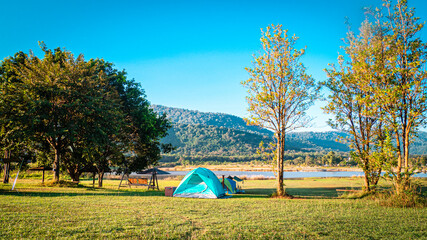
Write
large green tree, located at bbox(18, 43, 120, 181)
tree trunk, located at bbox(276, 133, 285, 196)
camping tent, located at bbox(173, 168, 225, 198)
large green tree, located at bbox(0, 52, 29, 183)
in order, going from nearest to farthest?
camping tent, located at bbox(173, 168, 225, 198) < large green tree, located at bbox(0, 52, 29, 183) < tree trunk, located at bbox(276, 133, 285, 196) < large green tree, located at bbox(18, 43, 120, 181)

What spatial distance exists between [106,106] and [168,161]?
116646 millimetres

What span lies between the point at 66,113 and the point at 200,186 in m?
11.7

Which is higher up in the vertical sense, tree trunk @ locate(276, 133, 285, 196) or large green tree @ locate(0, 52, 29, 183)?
large green tree @ locate(0, 52, 29, 183)

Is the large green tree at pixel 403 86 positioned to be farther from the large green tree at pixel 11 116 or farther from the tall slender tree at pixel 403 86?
the large green tree at pixel 11 116

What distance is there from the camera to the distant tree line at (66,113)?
1856 centimetres

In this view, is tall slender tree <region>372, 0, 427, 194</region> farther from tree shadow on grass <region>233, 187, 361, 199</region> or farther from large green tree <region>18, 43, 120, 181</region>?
large green tree <region>18, 43, 120, 181</region>

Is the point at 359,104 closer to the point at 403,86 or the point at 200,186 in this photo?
the point at 403,86

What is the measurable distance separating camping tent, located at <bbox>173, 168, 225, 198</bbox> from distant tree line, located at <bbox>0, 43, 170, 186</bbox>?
7614mm

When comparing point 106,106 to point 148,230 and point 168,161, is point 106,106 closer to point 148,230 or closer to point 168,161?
point 148,230

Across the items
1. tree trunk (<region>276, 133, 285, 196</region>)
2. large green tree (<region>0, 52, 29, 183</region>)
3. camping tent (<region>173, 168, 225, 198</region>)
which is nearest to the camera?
camping tent (<region>173, 168, 225, 198</region>)

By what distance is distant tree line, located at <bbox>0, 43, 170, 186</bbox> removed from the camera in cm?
1856

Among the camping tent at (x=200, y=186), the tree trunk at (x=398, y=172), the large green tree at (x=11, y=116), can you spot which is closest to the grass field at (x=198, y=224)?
the tree trunk at (x=398, y=172)

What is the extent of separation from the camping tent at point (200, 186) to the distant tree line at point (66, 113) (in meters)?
7.61

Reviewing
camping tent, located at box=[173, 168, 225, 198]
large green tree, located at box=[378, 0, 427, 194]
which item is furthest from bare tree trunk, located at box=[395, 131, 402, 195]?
camping tent, located at box=[173, 168, 225, 198]
